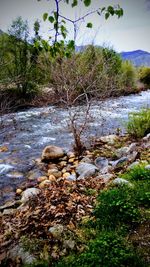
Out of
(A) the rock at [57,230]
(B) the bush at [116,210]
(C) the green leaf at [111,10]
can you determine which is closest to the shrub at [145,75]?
(B) the bush at [116,210]

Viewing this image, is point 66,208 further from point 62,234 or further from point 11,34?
point 11,34

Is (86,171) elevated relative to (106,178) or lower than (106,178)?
lower

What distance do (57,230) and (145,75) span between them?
3079cm

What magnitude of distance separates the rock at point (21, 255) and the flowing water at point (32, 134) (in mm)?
2694

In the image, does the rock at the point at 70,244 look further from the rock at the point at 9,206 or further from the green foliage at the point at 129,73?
the green foliage at the point at 129,73

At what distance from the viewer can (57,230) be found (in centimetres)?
377

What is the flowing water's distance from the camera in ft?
25.6

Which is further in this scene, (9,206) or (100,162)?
(100,162)

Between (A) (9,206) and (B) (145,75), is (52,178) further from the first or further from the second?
(B) (145,75)

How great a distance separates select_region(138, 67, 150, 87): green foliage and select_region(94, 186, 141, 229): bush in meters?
29.3

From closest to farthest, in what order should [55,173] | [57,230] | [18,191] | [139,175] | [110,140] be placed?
1. [57,230]
2. [139,175]
3. [18,191]
4. [55,173]
5. [110,140]

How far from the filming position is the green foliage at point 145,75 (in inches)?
1275

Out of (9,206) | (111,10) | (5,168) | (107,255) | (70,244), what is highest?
(111,10)

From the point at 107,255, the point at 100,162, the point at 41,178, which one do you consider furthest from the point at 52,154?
the point at 107,255
